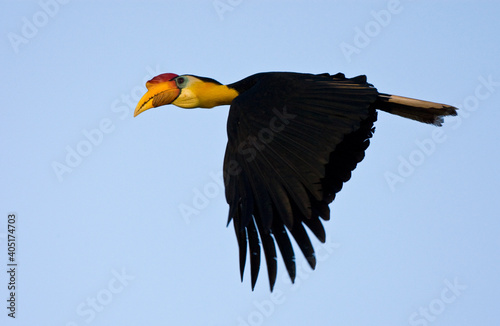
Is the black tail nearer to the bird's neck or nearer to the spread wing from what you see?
the spread wing

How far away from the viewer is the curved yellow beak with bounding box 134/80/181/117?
10.5 m

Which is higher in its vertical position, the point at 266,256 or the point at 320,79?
the point at 320,79

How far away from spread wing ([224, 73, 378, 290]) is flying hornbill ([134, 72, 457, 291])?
0.01 m

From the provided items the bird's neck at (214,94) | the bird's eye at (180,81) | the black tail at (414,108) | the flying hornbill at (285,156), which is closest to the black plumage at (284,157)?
the flying hornbill at (285,156)

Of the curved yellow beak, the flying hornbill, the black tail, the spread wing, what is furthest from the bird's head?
the black tail

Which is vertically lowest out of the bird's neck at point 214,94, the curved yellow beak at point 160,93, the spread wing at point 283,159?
the spread wing at point 283,159

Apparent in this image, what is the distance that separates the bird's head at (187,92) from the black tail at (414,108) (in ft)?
6.34

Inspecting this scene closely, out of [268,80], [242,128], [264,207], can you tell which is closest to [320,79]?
[268,80]

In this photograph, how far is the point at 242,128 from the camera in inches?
347

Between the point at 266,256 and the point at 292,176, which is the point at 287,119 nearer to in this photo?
the point at 292,176

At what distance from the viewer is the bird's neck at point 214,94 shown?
34.7ft

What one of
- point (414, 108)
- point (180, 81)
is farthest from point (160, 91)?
point (414, 108)

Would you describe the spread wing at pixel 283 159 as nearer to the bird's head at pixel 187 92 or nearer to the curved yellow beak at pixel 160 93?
the bird's head at pixel 187 92

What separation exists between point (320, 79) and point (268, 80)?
612mm
